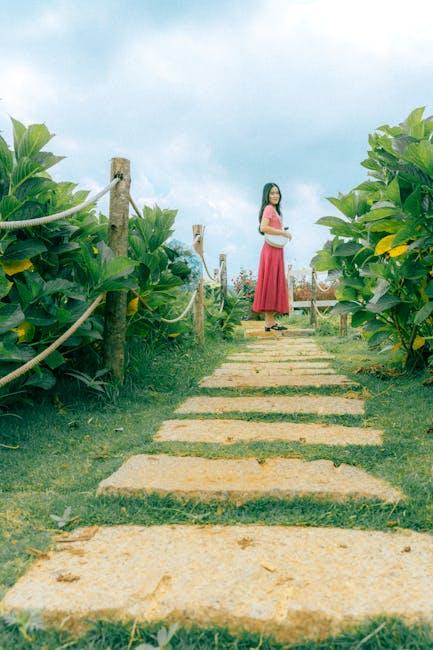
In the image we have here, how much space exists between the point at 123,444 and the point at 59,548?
0.96 metres

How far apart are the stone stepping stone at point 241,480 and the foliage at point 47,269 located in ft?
2.55

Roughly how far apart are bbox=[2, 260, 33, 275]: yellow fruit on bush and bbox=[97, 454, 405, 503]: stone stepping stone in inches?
39.9

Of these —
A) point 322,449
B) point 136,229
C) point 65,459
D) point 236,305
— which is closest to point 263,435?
point 322,449

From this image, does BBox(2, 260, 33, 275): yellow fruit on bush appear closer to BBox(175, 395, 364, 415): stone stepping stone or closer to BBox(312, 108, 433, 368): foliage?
BBox(175, 395, 364, 415): stone stepping stone

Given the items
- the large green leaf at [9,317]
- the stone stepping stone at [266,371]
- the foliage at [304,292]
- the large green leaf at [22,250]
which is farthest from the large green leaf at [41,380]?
the foliage at [304,292]

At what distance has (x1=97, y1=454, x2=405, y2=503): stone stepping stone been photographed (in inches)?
75.2

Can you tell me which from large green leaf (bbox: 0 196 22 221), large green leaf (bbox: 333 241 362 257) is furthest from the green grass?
large green leaf (bbox: 0 196 22 221)

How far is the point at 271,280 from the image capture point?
806cm

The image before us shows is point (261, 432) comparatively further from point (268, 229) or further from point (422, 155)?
point (268, 229)

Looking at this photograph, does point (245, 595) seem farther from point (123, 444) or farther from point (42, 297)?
point (42, 297)

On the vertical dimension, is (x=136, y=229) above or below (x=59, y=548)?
above

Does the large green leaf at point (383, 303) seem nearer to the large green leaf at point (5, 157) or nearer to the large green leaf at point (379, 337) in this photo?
the large green leaf at point (379, 337)

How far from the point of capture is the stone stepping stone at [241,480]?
1910 mm

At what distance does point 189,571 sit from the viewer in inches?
57.5
